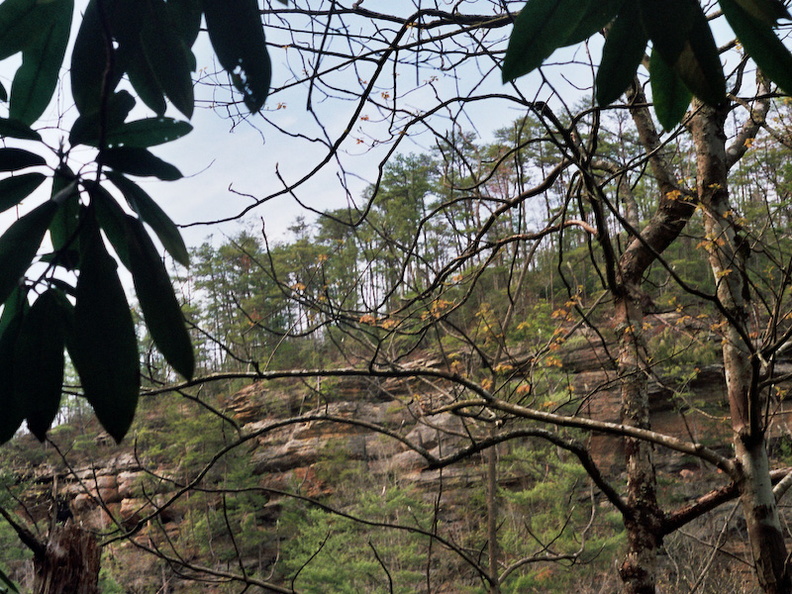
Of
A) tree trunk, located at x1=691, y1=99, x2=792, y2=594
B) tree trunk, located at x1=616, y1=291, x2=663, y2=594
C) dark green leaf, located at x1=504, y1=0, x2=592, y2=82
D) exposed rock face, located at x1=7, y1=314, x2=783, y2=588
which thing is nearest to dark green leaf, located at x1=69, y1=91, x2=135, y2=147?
dark green leaf, located at x1=504, y1=0, x2=592, y2=82

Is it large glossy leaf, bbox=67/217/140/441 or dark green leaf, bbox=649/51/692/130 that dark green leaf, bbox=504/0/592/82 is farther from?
large glossy leaf, bbox=67/217/140/441

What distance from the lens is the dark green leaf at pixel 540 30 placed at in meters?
0.37

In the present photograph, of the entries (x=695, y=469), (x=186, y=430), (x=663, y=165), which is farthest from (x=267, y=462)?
(x=663, y=165)

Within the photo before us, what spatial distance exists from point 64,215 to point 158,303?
0.13 m

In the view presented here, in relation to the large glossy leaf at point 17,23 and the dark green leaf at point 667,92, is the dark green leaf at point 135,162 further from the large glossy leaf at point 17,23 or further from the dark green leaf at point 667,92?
the dark green leaf at point 667,92

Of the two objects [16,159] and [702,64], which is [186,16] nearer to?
[16,159]

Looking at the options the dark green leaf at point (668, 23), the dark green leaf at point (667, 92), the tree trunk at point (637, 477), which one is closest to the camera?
the dark green leaf at point (668, 23)

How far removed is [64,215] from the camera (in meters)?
0.43

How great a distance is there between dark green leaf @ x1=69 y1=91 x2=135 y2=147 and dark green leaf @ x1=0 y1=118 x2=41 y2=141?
30 mm

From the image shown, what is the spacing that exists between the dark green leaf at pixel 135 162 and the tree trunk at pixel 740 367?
1663mm

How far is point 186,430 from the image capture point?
14.8 meters

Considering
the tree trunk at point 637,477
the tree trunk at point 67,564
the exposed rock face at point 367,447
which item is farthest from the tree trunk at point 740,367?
the exposed rock face at point 367,447

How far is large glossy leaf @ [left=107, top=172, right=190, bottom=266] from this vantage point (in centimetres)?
40

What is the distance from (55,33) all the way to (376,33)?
2.19m
